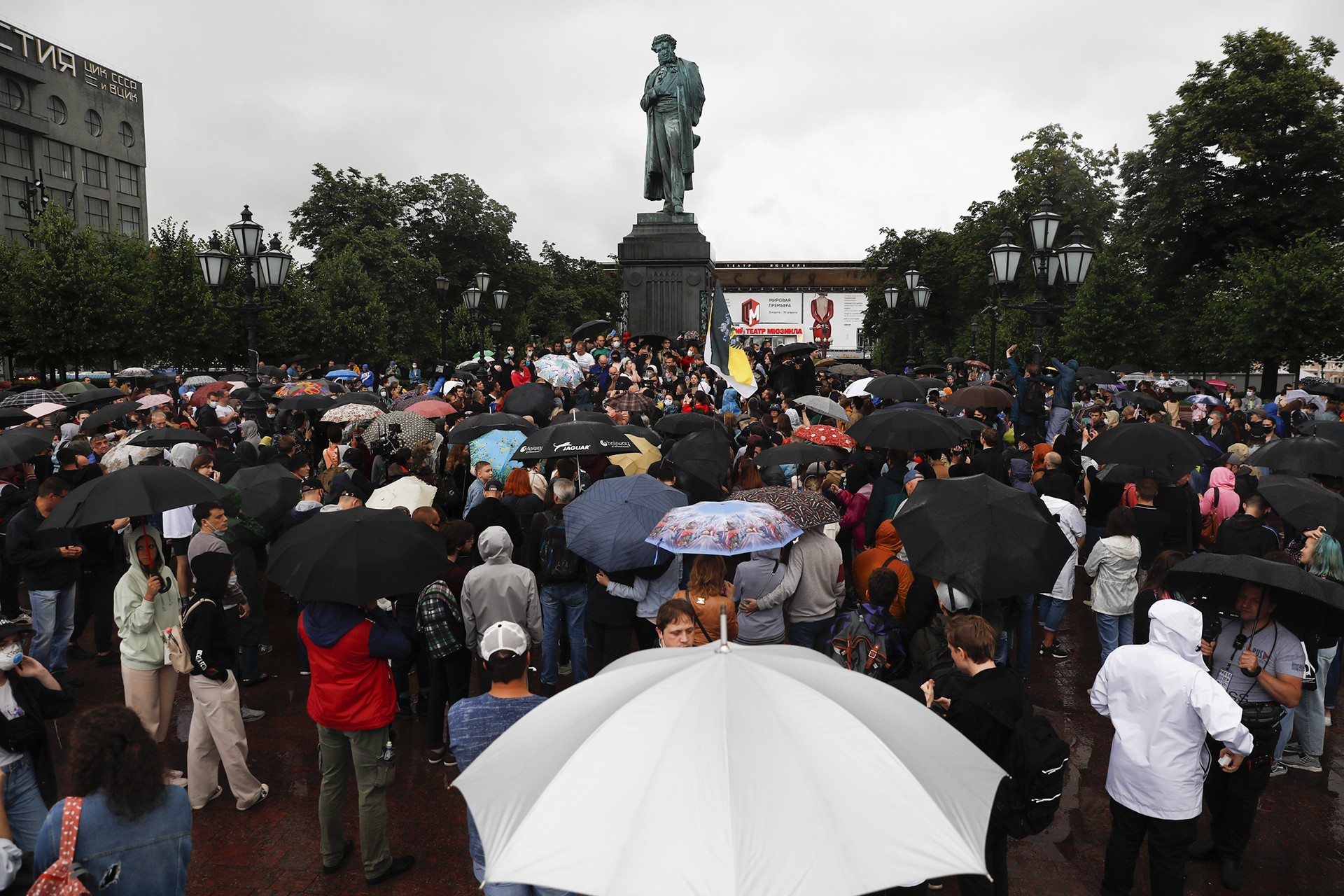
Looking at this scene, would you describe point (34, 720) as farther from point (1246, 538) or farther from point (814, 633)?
point (1246, 538)

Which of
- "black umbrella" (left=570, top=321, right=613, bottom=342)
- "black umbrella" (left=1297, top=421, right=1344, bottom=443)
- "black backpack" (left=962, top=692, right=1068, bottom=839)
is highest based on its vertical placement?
"black umbrella" (left=570, top=321, right=613, bottom=342)

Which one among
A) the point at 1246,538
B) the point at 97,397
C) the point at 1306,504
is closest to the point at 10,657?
the point at 1246,538

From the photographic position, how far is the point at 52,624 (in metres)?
7.70

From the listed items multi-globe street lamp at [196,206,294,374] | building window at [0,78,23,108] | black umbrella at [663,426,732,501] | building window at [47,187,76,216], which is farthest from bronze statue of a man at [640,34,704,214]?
building window at [0,78,23,108]

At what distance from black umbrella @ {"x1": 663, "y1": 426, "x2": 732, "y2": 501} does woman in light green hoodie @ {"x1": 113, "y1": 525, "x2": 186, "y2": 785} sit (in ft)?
14.1

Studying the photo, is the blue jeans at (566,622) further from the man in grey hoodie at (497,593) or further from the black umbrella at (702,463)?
the black umbrella at (702,463)

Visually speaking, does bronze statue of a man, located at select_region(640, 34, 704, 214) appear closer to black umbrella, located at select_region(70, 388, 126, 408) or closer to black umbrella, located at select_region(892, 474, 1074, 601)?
black umbrella, located at select_region(70, 388, 126, 408)

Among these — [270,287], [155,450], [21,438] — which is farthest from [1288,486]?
[270,287]

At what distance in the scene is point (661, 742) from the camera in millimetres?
2496

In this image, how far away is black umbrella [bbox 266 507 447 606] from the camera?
459cm

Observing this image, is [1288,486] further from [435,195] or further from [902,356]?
[435,195]

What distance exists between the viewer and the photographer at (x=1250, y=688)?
473 cm

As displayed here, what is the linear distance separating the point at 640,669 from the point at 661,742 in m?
0.44

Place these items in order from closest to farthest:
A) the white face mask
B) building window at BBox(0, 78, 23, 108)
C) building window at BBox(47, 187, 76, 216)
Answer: the white face mask → building window at BBox(0, 78, 23, 108) → building window at BBox(47, 187, 76, 216)
